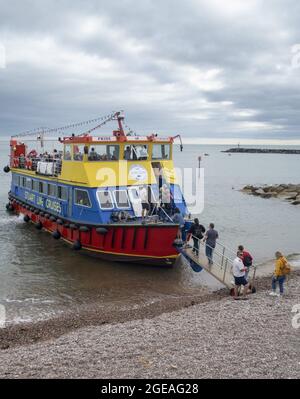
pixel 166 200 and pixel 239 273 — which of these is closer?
pixel 239 273

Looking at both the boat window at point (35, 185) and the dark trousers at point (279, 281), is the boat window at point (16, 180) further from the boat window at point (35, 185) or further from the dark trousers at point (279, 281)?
the dark trousers at point (279, 281)

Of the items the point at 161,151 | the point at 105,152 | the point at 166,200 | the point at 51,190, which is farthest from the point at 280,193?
the point at 105,152

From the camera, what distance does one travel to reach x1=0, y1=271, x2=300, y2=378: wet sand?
7812 mm

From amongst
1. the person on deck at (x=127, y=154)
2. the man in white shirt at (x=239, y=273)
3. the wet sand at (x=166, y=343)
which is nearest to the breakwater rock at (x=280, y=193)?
the person on deck at (x=127, y=154)

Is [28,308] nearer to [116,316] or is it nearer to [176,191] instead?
[116,316]

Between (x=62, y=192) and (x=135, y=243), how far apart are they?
5.22 meters

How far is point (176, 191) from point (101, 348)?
1001cm

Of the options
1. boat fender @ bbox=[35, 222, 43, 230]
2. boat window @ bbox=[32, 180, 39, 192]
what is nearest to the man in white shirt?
boat fender @ bbox=[35, 222, 43, 230]

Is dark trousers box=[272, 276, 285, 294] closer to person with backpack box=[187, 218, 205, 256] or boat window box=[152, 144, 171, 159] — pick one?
person with backpack box=[187, 218, 205, 256]

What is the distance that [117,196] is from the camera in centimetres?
1716

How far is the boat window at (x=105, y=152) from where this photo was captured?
17859 mm

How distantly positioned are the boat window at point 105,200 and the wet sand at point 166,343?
18.1 ft

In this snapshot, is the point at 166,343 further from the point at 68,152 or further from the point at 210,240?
the point at 68,152

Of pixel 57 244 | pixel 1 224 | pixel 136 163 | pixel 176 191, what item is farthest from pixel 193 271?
pixel 1 224
